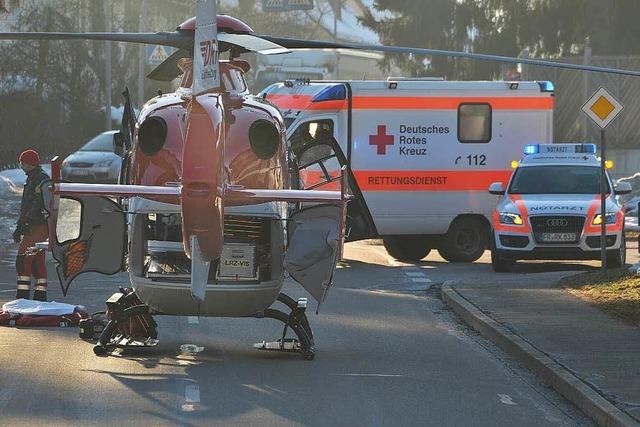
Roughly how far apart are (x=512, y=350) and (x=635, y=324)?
1.91m

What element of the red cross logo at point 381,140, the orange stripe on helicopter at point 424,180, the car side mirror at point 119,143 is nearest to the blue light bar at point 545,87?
the orange stripe on helicopter at point 424,180

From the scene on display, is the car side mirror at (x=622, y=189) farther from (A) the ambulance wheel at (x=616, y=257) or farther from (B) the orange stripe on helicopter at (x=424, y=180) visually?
(B) the orange stripe on helicopter at (x=424, y=180)

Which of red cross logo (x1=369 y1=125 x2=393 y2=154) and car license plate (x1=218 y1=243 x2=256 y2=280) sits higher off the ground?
red cross logo (x1=369 y1=125 x2=393 y2=154)

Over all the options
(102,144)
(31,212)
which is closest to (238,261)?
(31,212)

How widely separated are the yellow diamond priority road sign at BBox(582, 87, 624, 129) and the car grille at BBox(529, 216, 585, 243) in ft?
8.73

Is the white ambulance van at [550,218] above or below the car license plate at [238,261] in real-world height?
below

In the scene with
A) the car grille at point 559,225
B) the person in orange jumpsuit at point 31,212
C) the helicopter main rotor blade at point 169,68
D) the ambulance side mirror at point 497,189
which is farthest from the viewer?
the ambulance side mirror at point 497,189

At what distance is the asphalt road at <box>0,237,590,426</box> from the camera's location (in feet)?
33.3

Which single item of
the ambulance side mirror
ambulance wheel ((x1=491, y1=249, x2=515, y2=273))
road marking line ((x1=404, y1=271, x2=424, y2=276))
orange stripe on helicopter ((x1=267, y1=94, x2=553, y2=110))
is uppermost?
orange stripe on helicopter ((x1=267, y1=94, x2=553, y2=110))

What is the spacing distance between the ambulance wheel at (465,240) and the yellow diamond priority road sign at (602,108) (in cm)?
506

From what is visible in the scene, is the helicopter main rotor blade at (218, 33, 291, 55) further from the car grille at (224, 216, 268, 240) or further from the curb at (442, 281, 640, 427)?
the curb at (442, 281, 640, 427)

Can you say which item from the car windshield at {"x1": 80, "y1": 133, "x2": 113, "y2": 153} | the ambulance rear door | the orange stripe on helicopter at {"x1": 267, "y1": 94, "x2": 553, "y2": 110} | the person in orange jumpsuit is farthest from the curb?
the car windshield at {"x1": 80, "y1": 133, "x2": 113, "y2": 153}

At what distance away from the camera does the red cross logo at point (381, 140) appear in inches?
949

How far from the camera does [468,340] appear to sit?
14656mm
